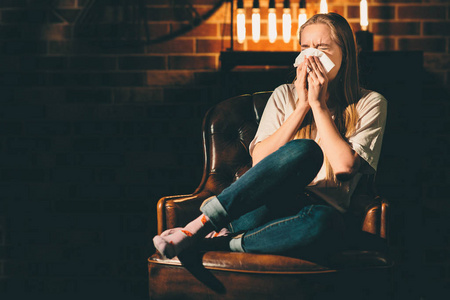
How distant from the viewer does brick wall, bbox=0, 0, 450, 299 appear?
232 centimetres

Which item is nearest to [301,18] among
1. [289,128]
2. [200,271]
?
[289,128]

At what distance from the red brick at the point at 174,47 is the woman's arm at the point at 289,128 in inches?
33.3

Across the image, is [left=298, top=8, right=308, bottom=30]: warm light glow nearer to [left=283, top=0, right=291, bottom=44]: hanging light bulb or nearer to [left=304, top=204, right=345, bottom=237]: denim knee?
[left=283, top=0, right=291, bottom=44]: hanging light bulb

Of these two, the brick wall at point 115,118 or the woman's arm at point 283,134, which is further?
the brick wall at point 115,118

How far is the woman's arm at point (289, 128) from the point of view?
5.26ft

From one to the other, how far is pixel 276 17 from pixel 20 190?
5.31ft

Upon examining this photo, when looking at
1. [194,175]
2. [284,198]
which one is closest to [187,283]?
[284,198]

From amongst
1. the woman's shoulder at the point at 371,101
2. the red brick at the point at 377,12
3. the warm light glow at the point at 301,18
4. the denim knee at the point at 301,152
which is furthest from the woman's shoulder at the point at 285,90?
the red brick at the point at 377,12

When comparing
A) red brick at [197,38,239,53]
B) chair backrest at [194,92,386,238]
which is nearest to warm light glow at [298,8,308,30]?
red brick at [197,38,239,53]

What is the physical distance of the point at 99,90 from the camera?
2336 mm

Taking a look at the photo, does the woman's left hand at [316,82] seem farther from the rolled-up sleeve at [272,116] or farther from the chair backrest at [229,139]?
the chair backrest at [229,139]

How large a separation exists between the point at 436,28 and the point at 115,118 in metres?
1.74

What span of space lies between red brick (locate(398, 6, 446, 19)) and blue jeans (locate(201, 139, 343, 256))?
4.43 ft

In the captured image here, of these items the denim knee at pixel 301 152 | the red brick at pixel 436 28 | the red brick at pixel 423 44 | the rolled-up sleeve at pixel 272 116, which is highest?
the red brick at pixel 436 28
